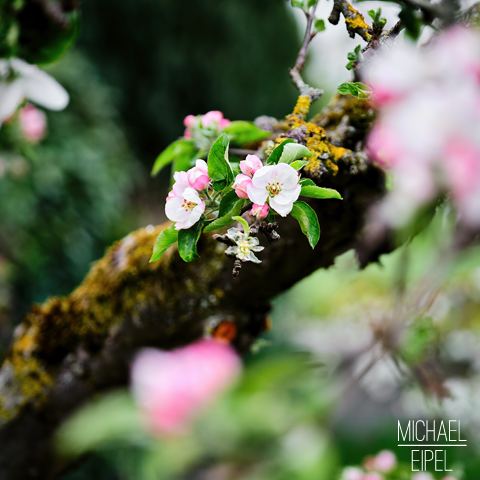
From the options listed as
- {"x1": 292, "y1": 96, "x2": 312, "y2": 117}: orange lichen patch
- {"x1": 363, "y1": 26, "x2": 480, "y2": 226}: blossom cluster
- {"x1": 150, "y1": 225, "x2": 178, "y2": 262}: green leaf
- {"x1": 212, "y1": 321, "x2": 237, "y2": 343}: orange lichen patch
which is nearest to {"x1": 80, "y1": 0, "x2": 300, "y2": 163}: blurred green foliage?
{"x1": 212, "y1": 321, "x2": 237, "y2": 343}: orange lichen patch

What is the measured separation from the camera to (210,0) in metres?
3.36

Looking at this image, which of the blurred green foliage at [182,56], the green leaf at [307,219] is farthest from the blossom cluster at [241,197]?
the blurred green foliage at [182,56]

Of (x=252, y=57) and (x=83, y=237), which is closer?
(x=83, y=237)

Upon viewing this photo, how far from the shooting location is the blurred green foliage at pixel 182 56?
3.31 m

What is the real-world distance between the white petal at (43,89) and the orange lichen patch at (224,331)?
39 cm

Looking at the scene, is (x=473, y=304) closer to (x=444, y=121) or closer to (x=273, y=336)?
(x=273, y=336)

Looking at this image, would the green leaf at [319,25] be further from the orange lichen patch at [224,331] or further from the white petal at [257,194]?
the orange lichen patch at [224,331]

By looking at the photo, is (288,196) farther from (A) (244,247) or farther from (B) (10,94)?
(B) (10,94)

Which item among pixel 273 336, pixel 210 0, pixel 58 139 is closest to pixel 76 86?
pixel 58 139

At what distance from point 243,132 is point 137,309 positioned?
34 cm

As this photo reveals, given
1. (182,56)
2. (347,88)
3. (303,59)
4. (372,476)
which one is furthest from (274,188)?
(182,56)

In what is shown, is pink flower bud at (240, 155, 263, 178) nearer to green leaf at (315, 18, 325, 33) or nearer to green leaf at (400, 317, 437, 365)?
green leaf at (315, 18, 325, 33)

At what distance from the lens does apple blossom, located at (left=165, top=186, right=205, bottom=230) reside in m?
0.32

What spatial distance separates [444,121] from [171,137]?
3.48 m
